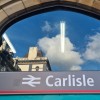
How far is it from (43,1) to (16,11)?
74 cm

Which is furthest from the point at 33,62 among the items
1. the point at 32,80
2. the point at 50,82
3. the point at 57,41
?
the point at 57,41

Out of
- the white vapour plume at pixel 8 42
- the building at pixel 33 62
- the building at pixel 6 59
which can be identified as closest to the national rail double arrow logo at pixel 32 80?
the building at pixel 33 62

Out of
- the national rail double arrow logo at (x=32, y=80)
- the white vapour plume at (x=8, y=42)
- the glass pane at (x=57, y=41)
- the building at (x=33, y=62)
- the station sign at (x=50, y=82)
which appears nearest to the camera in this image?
the station sign at (x=50, y=82)

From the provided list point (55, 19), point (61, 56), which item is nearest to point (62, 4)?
point (55, 19)

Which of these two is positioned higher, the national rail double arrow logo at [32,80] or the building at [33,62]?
the building at [33,62]

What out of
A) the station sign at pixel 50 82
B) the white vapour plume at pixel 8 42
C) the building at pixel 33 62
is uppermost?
the white vapour plume at pixel 8 42

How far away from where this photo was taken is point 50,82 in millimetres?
4996

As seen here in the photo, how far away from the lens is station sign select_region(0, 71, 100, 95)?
15.9ft

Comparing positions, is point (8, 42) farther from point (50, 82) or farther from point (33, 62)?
point (50, 82)

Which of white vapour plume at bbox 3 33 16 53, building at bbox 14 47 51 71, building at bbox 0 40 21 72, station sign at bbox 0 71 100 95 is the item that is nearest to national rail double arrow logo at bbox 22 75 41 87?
station sign at bbox 0 71 100 95

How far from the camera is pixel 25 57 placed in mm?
5508

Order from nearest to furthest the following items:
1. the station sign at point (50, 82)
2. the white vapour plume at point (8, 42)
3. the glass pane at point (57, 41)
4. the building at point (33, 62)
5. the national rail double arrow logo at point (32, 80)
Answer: the station sign at point (50, 82), the national rail double arrow logo at point (32, 80), the building at point (33, 62), the glass pane at point (57, 41), the white vapour plume at point (8, 42)

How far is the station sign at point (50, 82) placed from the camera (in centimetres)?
483

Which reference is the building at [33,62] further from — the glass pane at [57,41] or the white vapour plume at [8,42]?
the white vapour plume at [8,42]
